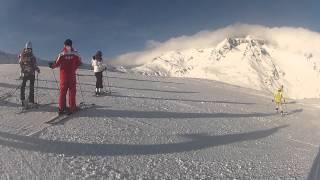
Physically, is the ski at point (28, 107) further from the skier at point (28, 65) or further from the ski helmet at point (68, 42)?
the ski helmet at point (68, 42)

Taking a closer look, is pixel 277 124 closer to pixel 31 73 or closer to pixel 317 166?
pixel 317 166

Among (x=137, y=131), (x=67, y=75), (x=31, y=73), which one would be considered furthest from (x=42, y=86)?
(x=137, y=131)

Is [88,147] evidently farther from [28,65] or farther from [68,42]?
[28,65]

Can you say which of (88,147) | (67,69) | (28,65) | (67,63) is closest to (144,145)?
(88,147)

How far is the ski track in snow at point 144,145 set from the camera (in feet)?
39.3

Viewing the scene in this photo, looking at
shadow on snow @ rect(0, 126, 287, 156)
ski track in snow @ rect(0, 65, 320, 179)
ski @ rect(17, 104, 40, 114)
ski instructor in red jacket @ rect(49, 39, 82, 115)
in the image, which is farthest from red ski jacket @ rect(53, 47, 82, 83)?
shadow on snow @ rect(0, 126, 287, 156)

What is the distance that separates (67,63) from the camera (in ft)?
55.1

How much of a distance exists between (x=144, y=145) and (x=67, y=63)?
4.16m

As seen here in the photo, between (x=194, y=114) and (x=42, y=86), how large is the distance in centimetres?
864

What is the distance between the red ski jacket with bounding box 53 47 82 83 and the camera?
16703 millimetres

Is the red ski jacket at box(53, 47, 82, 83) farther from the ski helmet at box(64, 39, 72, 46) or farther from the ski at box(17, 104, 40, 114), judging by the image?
the ski at box(17, 104, 40, 114)

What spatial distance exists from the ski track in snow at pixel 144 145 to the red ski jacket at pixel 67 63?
1365 mm

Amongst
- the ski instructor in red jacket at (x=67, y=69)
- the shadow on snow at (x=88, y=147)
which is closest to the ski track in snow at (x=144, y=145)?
the shadow on snow at (x=88, y=147)

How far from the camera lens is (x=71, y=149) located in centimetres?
1305
